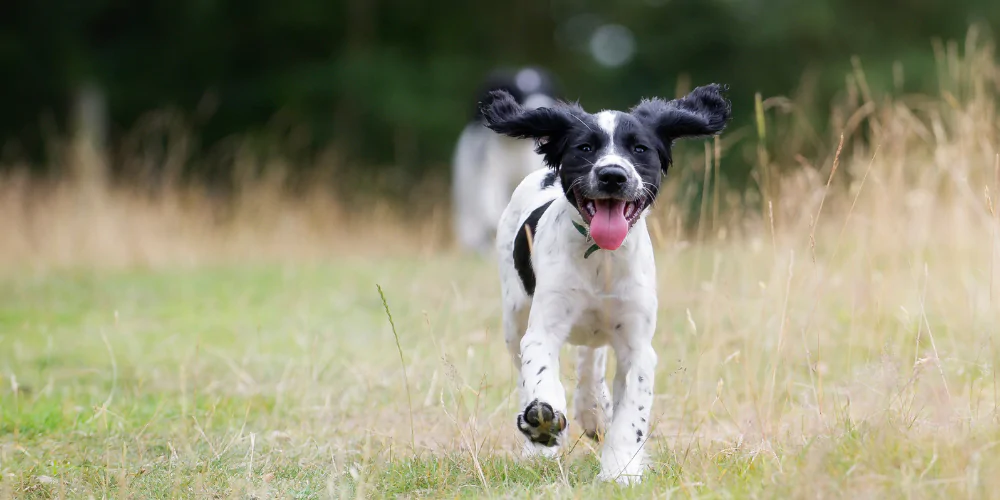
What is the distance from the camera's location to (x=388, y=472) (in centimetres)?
350

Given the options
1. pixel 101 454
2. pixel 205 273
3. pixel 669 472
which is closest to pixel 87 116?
pixel 205 273

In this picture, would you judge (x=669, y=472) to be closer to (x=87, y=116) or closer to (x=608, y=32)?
(x=87, y=116)

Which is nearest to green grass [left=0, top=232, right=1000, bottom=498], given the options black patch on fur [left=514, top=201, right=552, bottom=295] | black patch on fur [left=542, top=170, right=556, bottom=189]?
black patch on fur [left=514, top=201, right=552, bottom=295]

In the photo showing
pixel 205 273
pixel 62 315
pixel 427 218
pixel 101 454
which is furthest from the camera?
pixel 427 218

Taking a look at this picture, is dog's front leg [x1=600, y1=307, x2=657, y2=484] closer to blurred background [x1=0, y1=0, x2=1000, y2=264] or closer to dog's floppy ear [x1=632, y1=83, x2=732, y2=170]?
dog's floppy ear [x1=632, y1=83, x2=732, y2=170]

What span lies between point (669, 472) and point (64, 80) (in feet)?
48.9

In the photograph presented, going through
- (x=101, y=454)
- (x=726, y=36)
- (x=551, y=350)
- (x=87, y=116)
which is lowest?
(x=101, y=454)

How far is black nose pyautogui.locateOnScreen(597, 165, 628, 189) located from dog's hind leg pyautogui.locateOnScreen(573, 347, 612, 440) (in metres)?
0.94

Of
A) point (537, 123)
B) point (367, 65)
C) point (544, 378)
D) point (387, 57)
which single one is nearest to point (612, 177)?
point (537, 123)

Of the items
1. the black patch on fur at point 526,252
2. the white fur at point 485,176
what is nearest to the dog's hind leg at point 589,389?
the black patch on fur at point 526,252

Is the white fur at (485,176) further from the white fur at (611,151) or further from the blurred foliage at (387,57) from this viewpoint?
the white fur at (611,151)

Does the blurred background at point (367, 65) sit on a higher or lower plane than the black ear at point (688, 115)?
higher

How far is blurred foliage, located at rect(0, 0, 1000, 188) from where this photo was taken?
16.0 m

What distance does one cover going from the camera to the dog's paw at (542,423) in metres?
3.18
